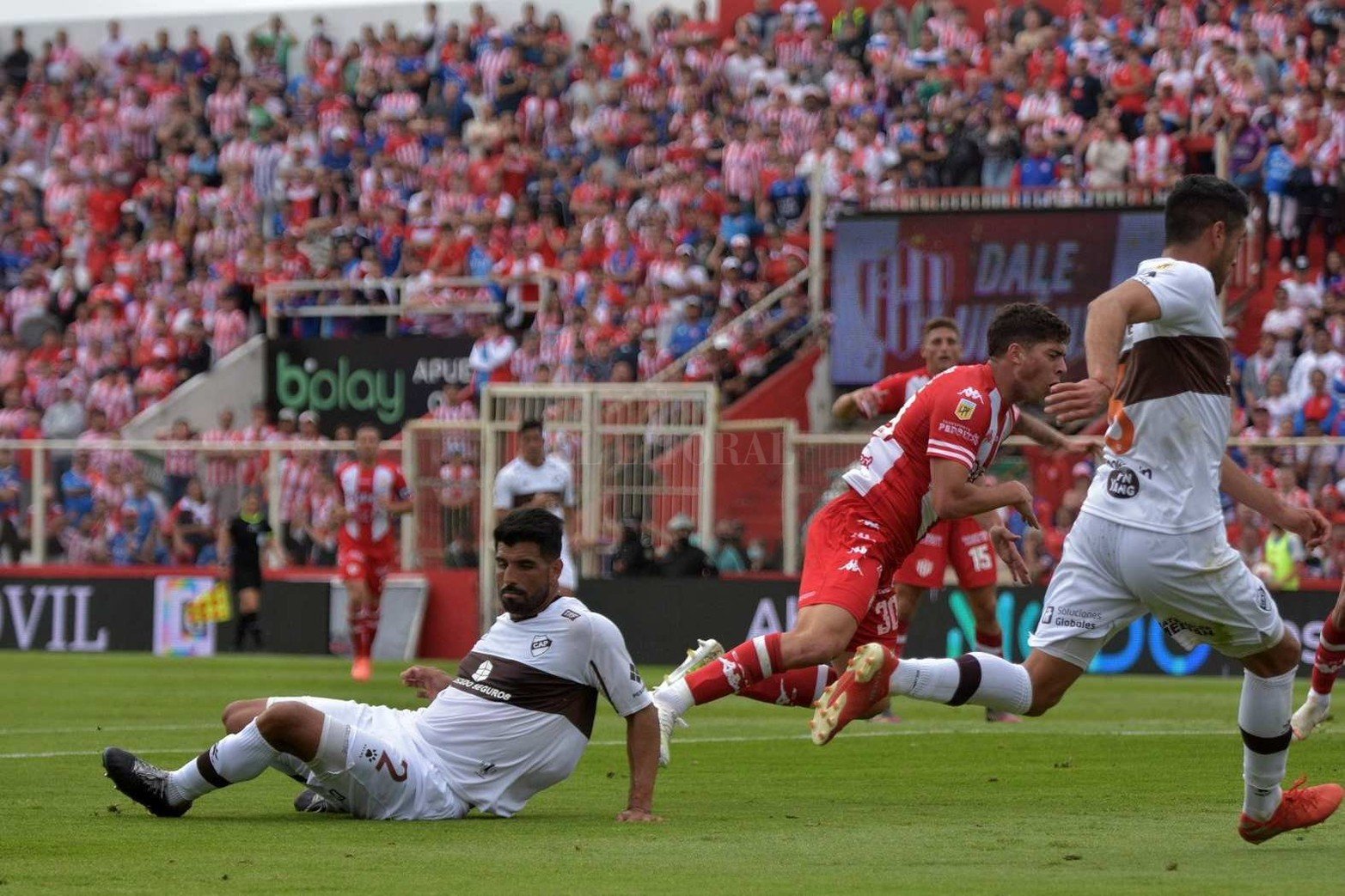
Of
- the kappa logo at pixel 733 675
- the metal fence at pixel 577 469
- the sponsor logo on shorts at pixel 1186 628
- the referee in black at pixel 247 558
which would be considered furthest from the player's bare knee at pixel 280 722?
the referee in black at pixel 247 558

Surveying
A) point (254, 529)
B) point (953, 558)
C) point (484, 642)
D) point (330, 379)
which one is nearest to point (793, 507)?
point (254, 529)

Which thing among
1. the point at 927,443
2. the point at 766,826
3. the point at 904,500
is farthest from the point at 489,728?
the point at 927,443

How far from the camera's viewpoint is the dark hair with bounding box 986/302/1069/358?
9648 millimetres

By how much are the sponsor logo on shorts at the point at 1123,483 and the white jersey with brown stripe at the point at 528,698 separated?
81.9 inches

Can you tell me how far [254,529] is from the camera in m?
26.4

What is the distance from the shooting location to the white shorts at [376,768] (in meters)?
8.80

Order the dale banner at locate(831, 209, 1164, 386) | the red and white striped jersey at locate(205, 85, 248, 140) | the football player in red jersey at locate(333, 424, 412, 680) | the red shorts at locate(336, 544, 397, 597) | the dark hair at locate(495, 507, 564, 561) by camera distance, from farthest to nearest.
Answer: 1. the red and white striped jersey at locate(205, 85, 248, 140)
2. the dale banner at locate(831, 209, 1164, 386)
3. the red shorts at locate(336, 544, 397, 597)
4. the football player in red jersey at locate(333, 424, 412, 680)
5. the dark hair at locate(495, 507, 564, 561)

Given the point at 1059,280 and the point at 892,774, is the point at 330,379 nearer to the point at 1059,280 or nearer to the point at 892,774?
the point at 1059,280

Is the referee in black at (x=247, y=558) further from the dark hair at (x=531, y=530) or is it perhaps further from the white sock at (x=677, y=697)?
the dark hair at (x=531, y=530)

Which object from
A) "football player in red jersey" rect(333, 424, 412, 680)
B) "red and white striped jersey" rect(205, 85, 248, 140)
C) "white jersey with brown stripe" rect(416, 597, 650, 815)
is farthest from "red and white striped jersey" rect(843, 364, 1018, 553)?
"red and white striped jersey" rect(205, 85, 248, 140)

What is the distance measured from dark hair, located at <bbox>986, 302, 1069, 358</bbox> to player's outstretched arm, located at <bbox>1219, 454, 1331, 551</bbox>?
1.36 metres

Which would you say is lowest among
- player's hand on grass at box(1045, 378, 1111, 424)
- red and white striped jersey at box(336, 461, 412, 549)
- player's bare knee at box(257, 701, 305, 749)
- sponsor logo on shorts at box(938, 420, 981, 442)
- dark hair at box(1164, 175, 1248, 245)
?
red and white striped jersey at box(336, 461, 412, 549)

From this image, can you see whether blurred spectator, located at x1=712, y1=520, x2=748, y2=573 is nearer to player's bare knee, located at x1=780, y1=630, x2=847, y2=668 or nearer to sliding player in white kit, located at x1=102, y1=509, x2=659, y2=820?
player's bare knee, located at x1=780, y1=630, x2=847, y2=668

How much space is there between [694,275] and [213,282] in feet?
31.5
